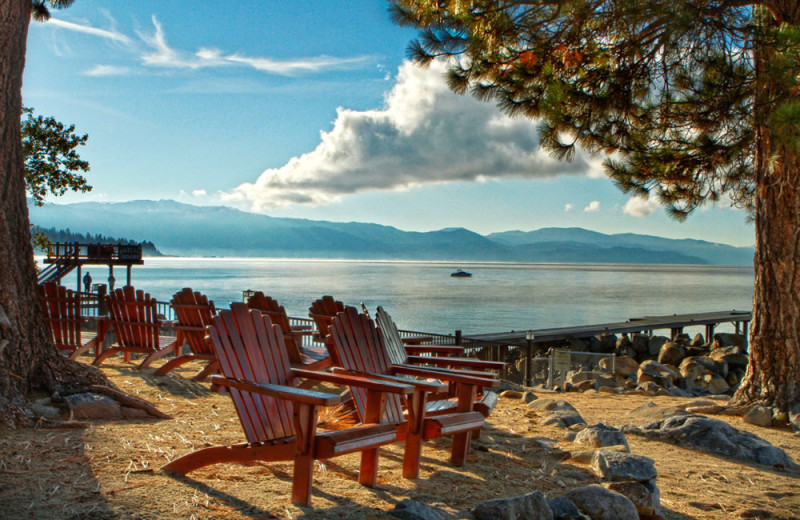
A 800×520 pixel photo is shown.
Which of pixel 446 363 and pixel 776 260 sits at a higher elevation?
pixel 776 260

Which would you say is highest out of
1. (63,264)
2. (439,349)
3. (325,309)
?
(325,309)

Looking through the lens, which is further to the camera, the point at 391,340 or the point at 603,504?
the point at 391,340

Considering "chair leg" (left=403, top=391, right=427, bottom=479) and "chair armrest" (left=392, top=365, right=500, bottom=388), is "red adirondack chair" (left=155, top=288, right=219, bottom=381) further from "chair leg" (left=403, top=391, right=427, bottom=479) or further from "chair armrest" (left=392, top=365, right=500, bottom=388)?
"chair leg" (left=403, top=391, right=427, bottom=479)

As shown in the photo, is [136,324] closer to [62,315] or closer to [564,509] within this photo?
[62,315]

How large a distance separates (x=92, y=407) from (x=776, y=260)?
23.5ft

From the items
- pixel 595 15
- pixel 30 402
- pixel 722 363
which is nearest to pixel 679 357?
pixel 722 363

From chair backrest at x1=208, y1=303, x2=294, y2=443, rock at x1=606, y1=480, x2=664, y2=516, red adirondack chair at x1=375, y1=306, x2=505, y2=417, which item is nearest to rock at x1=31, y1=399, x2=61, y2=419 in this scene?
chair backrest at x1=208, y1=303, x2=294, y2=443

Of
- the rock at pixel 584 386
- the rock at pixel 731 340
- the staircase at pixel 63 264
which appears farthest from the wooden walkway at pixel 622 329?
the staircase at pixel 63 264

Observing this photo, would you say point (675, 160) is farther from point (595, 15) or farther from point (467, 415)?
point (467, 415)

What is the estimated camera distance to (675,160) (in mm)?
9062

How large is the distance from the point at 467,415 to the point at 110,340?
39.7ft

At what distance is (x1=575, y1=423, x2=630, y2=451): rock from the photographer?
525 cm

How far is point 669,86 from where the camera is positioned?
847 centimetres

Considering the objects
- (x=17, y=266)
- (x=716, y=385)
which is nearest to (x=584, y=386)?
(x=716, y=385)
